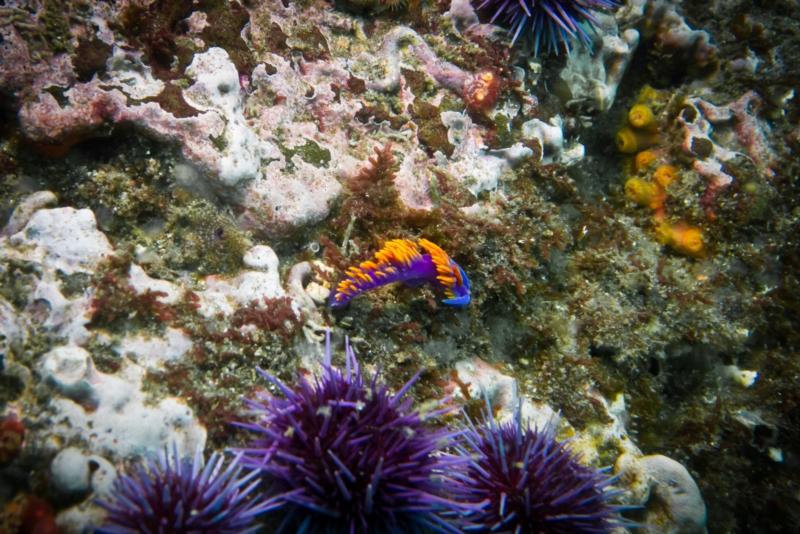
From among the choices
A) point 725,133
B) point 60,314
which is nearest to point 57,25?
point 60,314

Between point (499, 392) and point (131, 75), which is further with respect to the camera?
point (499, 392)

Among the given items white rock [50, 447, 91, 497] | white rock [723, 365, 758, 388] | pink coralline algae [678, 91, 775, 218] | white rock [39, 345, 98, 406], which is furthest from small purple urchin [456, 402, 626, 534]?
pink coralline algae [678, 91, 775, 218]

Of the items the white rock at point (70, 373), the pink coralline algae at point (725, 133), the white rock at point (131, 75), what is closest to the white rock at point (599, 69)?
the pink coralline algae at point (725, 133)

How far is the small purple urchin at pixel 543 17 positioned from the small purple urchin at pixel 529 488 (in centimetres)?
352

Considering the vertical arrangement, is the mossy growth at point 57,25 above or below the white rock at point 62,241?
above

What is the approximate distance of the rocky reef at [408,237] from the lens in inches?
109

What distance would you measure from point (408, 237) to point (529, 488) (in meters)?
1.94

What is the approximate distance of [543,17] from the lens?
4383mm

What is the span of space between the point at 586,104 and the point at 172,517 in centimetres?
506

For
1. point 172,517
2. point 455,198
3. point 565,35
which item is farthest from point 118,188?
point 565,35

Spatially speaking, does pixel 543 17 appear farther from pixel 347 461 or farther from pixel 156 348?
pixel 156 348

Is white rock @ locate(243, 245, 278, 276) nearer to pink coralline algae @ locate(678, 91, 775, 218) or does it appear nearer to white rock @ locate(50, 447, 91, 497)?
white rock @ locate(50, 447, 91, 497)

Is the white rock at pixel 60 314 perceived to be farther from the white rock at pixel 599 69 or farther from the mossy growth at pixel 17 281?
the white rock at pixel 599 69

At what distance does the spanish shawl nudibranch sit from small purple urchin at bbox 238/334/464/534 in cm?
65
